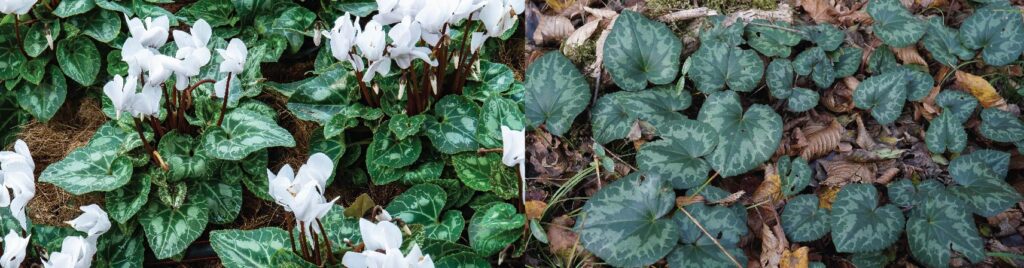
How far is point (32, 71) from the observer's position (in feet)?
8.69

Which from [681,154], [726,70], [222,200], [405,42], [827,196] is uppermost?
[405,42]

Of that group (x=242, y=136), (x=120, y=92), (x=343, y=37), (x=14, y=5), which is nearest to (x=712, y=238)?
(x=343, y=37)

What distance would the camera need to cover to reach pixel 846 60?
2078mm

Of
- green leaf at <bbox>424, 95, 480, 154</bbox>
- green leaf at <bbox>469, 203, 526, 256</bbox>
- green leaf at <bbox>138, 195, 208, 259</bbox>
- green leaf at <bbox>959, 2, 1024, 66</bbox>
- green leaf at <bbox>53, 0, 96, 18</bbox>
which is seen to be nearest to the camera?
green leaf at <bbox>959, 2, 1024, 66</bbox>

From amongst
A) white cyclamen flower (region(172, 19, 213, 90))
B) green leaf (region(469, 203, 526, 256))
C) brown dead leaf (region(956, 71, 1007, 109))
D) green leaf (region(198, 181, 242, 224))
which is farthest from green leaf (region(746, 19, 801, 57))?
green leaf (region(198, 181, 242, 224))

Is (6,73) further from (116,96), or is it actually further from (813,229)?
(813,229)

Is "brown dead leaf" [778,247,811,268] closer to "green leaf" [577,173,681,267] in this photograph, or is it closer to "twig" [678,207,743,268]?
"twig" [678,207,743,268]

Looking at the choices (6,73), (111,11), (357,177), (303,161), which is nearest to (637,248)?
(357,177)

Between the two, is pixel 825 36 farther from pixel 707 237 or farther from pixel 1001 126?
pixel 707 237

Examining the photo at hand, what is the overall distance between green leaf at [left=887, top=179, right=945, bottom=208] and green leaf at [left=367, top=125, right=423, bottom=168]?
1.11 meters

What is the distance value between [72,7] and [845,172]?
2.06m

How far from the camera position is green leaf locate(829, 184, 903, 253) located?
6.17ft

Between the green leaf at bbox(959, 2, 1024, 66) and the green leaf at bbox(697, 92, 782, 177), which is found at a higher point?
the green leaf at bbox(959, 2, 1024, 66)

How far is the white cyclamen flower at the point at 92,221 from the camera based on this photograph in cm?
203
